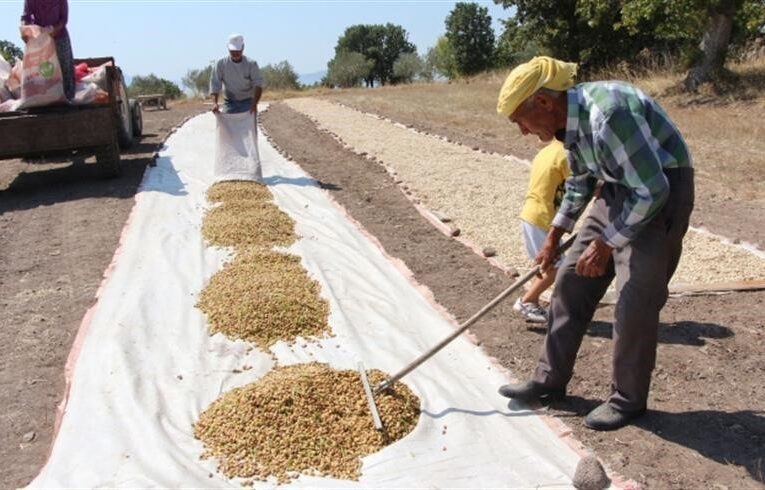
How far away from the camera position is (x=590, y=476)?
2.66 metres

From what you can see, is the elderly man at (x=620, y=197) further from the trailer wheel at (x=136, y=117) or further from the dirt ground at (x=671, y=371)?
the trailer wheel at (x=136, y=117)

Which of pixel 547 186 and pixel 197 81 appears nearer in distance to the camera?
pixel 547 186

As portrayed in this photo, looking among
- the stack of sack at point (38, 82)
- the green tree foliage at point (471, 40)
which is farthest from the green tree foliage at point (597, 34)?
the green tree foliage at point (471, 40)

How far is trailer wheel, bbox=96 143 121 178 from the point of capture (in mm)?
8211

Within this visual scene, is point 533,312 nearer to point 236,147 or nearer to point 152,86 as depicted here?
point 236,147

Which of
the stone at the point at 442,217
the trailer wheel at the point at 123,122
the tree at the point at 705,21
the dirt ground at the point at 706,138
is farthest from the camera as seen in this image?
the tree at the point at 705,21

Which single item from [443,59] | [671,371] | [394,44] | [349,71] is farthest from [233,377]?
[394,44]

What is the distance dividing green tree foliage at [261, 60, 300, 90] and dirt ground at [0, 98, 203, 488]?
109 ft

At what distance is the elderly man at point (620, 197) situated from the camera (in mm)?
2570

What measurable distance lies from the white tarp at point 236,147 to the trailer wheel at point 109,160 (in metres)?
1.21

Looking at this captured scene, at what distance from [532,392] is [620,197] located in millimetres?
1033

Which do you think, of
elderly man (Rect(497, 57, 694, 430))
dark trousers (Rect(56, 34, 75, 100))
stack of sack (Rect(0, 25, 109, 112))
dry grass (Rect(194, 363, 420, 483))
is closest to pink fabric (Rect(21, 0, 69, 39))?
dark trousers (Rect(56, 34, 75, 100))

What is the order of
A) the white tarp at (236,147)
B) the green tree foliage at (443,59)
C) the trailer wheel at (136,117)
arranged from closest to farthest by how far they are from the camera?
1. the white tarp at (236,147)
2. the trailer wheel at (136,117)
3. the green tree foliage at (443,59)

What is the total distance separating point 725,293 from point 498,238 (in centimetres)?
193
